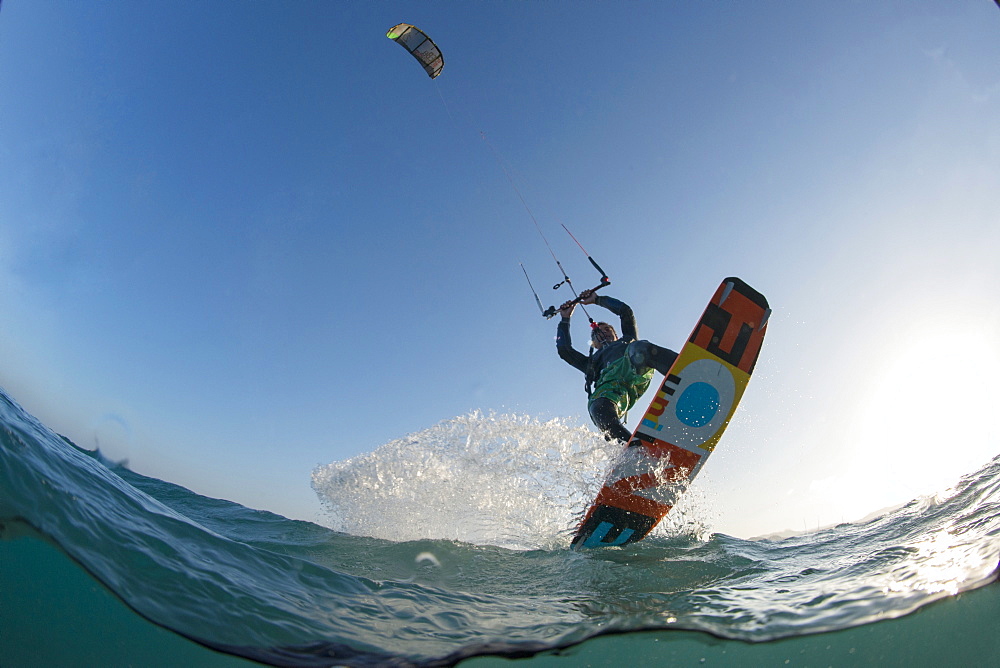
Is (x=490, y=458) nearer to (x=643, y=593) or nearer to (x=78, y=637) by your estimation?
(x=643, y=593)

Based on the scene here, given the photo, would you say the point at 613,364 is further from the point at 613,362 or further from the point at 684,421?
the point at 684,421

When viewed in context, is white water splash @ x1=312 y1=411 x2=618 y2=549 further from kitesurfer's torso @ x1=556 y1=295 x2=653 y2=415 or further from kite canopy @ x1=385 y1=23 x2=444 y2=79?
kite canopy @ x1=385 y1=23 x2=444 y2=79

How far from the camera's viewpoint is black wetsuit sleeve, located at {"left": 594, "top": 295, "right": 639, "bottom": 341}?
6016mm

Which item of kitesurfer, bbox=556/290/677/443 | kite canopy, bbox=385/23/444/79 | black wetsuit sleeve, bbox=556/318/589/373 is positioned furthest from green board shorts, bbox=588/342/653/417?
kite canopy, bbox=385/23/444/79

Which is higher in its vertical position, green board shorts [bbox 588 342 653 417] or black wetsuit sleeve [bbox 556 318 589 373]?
black wetsuit sleeve [bbox 556 318 589 373]

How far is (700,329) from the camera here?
5.28 meters

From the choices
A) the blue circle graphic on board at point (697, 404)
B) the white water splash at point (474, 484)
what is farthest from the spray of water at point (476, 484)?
the blue circle graphic on board at point (697, 404)

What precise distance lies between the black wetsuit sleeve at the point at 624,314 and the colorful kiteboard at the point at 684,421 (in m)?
0.88

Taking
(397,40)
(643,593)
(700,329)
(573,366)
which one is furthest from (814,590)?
(397,40)

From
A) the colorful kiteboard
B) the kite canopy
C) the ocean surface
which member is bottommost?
the ocean surface

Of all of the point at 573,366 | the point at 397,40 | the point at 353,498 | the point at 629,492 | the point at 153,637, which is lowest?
the point at 153,637

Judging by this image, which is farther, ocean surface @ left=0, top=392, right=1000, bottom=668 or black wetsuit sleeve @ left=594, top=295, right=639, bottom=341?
black wetsuit sleeve @ left=594, top=295, right=639, bottom=341

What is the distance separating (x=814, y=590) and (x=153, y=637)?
4.27 metres

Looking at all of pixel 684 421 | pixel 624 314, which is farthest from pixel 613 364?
pixel 684 421
